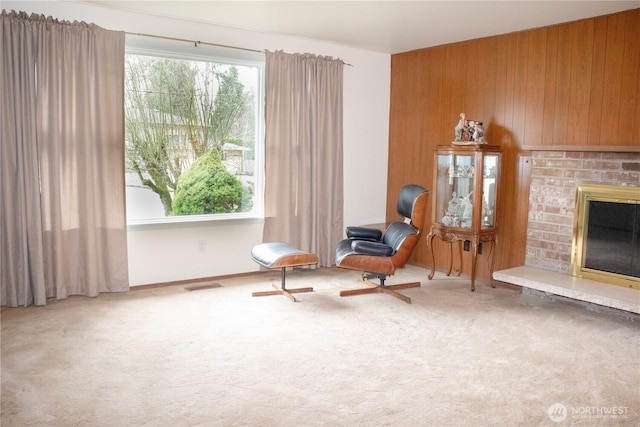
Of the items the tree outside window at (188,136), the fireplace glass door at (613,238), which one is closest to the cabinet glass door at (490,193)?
the fireplace glass door at (613,238)

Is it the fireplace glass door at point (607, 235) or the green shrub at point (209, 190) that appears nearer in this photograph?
the fireplace glass door at point (607, 235)

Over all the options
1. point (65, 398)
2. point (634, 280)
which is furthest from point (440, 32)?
point (65, 398)

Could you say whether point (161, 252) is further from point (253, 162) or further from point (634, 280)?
point (634, 280)

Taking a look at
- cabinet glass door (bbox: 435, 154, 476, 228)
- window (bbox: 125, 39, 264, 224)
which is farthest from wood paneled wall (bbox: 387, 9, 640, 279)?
window (bbox: 125, 39, 264, 224)

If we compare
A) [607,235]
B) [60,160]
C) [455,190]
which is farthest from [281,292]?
[607,235]

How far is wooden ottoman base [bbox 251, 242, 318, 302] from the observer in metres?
4.23

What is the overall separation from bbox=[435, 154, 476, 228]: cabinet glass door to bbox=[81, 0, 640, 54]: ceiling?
120 cm

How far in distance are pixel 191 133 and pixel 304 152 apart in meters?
1.16

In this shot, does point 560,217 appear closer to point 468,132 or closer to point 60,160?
point 468,132

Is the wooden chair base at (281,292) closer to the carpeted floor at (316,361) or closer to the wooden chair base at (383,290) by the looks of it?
the carpeted floor at (316,361)

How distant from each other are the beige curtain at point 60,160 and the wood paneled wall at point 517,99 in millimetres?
3124

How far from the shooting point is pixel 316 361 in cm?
316

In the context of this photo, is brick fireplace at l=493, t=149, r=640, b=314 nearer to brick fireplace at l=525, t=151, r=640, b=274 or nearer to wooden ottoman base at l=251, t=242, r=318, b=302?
brick fireplace at l=525, t=151, r=640, b=274

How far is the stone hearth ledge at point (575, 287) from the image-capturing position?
12.5 ft
